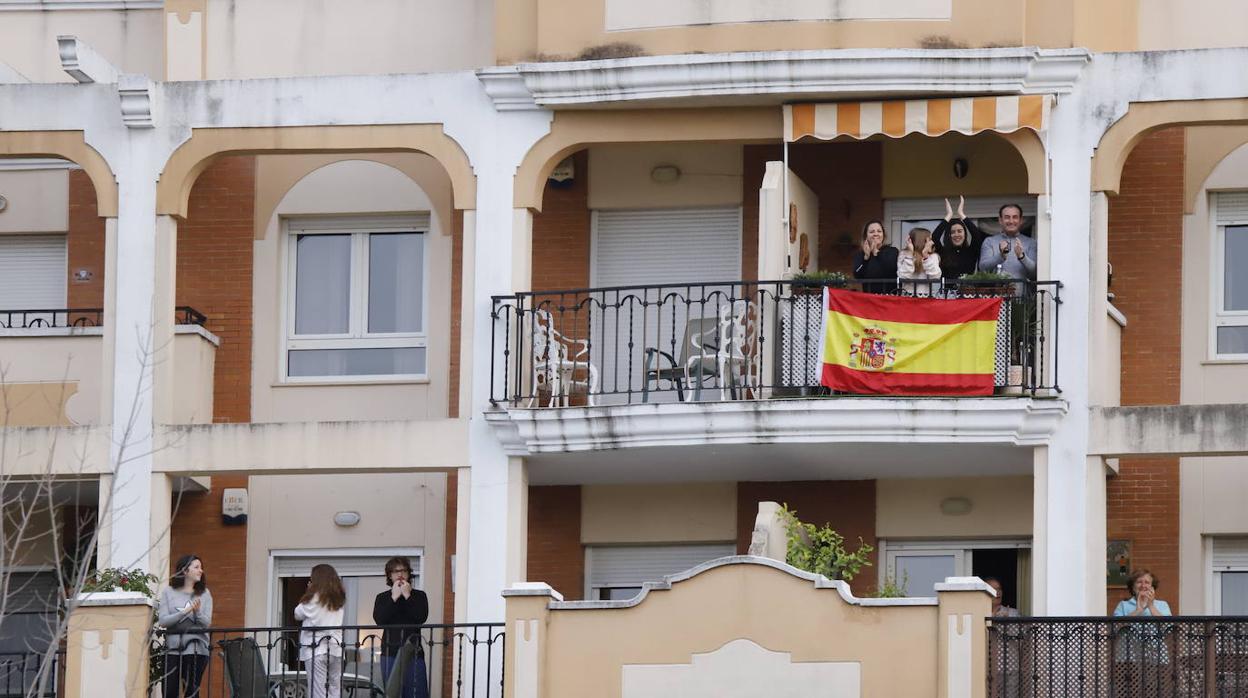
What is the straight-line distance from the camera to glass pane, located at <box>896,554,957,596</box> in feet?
94.2

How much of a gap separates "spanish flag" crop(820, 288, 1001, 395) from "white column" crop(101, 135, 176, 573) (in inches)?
237

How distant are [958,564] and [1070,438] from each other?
258 cm

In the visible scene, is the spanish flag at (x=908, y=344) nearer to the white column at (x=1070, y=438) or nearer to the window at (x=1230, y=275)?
the white column at (x=1070, y=438)

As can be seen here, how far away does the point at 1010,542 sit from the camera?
2853cm

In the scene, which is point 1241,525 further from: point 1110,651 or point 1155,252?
point 1110,651

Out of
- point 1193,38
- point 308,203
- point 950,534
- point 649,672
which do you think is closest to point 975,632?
point 649,672

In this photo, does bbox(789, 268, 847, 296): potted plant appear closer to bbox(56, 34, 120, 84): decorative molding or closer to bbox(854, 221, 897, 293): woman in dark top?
bbox(854, 221, 897, 293): woman in dark top

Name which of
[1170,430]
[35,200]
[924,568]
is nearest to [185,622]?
[35,200]

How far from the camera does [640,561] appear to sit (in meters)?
29.2

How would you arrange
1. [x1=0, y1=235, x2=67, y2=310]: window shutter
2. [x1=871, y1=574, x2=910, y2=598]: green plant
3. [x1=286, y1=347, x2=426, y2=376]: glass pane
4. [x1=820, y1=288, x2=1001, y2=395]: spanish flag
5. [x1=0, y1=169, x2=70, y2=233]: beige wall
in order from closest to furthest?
[x1=871, y1=574, x2=910, y2=598]: green plant < [x1=820, y1=288, x2=1001, y2=395]: spanish flag < [x1=286, y1=347, x2=426, y2=376]: glass pane < [x1=0, y1=235, x2=67, y2=310]: window shutter < [x1=0, y1=169, x2=70, y2=233]: beige wall

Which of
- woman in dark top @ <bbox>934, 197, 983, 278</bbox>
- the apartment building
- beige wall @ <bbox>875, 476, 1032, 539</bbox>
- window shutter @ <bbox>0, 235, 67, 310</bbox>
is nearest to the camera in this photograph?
the apartment building

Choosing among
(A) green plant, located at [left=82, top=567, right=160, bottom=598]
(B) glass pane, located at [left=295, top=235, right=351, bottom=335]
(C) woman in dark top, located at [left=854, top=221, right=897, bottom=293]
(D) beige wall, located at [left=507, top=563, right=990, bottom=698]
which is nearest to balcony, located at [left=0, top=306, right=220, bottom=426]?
(B) glass pane, located at [left=295, top=235, right=351, bottom=335]

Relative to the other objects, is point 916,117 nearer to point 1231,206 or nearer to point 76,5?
point 1231,206

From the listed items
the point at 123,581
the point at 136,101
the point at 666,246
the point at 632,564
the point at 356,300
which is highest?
the point at 136,101
